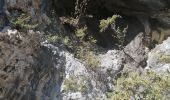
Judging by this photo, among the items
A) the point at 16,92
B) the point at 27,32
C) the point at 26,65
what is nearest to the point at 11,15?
the point at 27,32

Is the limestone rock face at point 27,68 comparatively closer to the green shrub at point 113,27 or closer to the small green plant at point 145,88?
the small green plant at point 145,88

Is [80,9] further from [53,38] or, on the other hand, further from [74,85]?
[74,85]

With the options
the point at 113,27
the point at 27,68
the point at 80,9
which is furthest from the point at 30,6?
the point at 113,27

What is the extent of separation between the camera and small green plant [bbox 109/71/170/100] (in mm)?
4719

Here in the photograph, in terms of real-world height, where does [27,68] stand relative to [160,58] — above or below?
below

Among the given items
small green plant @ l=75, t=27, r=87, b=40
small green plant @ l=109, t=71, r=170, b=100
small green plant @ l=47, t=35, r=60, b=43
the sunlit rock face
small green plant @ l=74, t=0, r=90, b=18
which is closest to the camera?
small green plant @ l=109, t=71, r=170, b=100

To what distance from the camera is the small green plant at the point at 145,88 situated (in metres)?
4.72

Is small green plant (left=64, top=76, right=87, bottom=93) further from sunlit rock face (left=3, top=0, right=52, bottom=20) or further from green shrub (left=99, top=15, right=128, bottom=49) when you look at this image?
green shrub (left=99, top=15, right=128, bottom=49)

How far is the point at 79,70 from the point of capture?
5.48 meters

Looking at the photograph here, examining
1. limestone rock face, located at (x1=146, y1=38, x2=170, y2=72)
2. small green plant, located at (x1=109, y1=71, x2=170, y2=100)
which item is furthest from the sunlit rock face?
limestone rock face, located at (x1=146, y1=38, x2=170, y2=72)

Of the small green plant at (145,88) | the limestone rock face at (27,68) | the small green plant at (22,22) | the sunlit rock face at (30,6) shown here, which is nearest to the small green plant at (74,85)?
the limestone rock face at (27,68)

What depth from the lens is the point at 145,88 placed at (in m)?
4.85

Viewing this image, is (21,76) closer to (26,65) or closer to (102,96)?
(26,65)

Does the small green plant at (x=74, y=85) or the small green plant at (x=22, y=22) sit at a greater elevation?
the small green plant at (x=22, y=22)
